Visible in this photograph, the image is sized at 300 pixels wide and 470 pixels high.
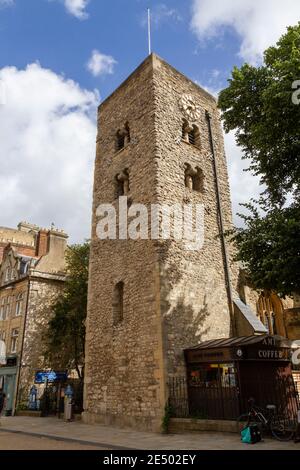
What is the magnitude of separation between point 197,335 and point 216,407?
9.58ft


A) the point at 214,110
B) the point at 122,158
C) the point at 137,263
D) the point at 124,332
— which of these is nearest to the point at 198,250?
the point at 137,263

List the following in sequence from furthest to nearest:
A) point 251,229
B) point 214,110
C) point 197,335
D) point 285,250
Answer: point 214,110 → point 197,335 → point 251,229 → point 285,250

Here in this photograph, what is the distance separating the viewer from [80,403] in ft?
59.8

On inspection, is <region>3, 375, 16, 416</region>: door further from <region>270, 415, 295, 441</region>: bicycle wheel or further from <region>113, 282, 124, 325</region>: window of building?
<region>270, 415, 295, 441</region>: bicycle wheel

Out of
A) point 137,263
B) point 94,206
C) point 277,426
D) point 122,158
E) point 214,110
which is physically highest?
→ point 214,110

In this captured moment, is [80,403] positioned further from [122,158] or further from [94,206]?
[122,158]

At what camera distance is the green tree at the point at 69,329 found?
22.3m

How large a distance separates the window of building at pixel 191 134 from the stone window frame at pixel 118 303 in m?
7.32

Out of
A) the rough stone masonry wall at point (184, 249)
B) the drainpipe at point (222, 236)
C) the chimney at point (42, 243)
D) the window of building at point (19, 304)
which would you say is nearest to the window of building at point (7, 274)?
the chimney at point (42, 243)

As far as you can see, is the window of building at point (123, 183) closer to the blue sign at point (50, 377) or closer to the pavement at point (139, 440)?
the pavement at point (139, 440)

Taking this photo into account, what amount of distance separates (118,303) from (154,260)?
277 centimetres

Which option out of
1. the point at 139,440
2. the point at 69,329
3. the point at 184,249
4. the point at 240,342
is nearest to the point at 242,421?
the point at 240,342

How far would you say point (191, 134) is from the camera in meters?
17.9

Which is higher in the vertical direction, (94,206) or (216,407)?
(94,206)
